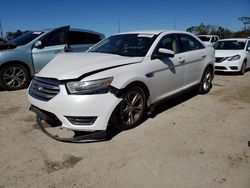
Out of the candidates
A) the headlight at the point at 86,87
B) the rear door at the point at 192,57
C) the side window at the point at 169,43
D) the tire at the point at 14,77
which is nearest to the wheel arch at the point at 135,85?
the headlight at the point at 86,87

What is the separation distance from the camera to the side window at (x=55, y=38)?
7484mm

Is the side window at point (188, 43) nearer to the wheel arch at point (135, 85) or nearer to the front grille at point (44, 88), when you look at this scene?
the wheel arch at point (135, 85)

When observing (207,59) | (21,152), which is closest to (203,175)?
(21,152)

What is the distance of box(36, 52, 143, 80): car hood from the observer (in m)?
3.65

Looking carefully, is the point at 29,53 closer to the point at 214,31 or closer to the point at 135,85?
the point at 135,85

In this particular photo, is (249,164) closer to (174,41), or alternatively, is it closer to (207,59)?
(174,41)

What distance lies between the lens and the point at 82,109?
3.47 m

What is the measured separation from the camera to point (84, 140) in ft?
12.2

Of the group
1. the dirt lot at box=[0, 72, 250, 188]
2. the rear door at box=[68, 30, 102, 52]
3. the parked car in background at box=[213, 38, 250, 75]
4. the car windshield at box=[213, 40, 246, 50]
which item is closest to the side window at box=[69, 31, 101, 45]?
the rear door at box=[68, 30, 102, 52]

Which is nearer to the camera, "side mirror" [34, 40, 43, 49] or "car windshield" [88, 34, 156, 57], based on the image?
"car windshield" [88, 34, 156, 57]

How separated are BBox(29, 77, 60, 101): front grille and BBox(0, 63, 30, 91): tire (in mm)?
3296

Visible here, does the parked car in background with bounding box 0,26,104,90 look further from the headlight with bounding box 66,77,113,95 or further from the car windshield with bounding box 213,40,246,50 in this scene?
the car windshield with bounding box 213,40,246,50

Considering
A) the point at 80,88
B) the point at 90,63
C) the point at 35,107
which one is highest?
the point at 90,63

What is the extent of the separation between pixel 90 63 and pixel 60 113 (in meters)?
0.91
